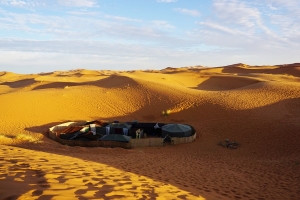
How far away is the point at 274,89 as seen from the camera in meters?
26.0

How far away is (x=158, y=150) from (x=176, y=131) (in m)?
2.39

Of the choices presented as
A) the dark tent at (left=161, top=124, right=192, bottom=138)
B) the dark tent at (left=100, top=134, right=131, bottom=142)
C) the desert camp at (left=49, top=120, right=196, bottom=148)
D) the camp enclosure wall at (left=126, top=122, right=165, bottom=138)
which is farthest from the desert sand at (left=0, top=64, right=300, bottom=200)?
the camp enclosure wall at (left=126, top=122, right=165, bottom=138)

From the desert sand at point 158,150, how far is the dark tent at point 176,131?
2.80 ft

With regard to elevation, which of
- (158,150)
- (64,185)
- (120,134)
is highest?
(64,185)

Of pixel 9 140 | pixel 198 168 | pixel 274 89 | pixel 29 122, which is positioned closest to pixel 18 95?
pixel 29 122

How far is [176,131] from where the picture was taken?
16.7 m

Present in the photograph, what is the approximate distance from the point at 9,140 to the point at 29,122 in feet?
18.6

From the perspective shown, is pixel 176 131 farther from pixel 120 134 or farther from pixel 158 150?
pixel 120 134

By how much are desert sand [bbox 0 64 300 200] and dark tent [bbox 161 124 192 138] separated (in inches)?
33.6

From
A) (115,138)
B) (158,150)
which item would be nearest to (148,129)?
(158,150)

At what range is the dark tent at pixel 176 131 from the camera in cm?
1661

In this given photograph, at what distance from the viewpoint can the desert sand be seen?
18.8 ft

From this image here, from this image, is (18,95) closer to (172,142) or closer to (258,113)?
(172,142)

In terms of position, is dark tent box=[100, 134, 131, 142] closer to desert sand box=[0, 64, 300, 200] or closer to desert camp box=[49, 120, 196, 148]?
desert camp box=[49, 120, 196, 148]
